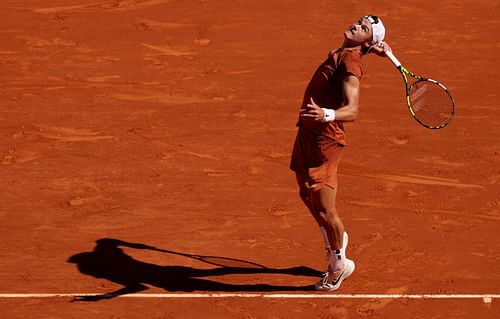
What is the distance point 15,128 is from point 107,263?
10.6 ft

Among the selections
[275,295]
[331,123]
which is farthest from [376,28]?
[275,295]

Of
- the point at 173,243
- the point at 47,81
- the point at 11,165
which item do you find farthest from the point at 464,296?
the point at 47,81

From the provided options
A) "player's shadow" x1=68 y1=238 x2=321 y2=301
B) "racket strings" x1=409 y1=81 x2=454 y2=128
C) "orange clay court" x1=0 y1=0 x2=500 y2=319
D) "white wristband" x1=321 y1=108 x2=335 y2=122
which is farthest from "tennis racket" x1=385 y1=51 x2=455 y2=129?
"player's shadow" x1=68 y1=238 x2=321 y2=301

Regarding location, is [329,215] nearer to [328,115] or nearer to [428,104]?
[328,115]

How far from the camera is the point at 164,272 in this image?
10.4 meters

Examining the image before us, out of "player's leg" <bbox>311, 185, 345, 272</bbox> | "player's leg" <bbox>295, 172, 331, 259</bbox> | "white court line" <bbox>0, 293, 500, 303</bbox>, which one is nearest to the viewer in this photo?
"player's leg" <bbox>311, 185, 345, 272</bbox>

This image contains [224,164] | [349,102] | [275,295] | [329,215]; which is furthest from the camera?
[224,164]

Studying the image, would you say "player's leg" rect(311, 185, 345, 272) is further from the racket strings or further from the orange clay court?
the racket strings

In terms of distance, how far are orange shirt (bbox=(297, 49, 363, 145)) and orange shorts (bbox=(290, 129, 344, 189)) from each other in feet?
0.25

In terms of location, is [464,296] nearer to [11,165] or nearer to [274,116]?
[274,116]

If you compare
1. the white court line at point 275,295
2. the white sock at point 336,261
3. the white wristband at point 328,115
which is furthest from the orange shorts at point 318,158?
the white court line at point 275,295

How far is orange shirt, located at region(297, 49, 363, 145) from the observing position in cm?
923

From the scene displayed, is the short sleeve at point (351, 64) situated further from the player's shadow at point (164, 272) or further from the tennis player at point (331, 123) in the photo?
the player's shadow at point (164, 272)

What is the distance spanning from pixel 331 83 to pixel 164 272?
98.4 inches
